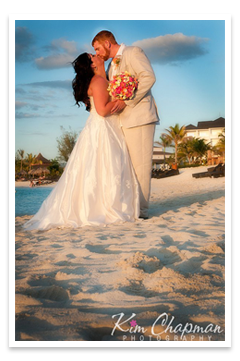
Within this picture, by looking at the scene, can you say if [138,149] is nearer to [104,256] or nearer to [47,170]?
[104,256]

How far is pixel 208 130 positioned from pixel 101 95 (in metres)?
46.4

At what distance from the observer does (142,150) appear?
5449 millimetres

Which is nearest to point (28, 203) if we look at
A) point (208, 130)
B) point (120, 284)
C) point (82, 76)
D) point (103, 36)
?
point (82, 76)

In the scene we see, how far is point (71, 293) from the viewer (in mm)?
2410

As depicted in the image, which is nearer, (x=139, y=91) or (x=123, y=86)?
(x=123, y=86)

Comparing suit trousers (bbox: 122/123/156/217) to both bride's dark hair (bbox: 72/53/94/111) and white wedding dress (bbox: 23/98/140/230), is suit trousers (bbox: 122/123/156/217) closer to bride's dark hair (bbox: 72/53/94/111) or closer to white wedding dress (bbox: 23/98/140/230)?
white wedding dress (bbox: 23/98/140/230)

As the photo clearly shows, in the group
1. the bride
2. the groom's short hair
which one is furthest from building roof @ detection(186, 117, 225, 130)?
the bride

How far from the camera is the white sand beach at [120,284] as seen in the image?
1.90 m

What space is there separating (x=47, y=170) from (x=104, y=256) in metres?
19.0

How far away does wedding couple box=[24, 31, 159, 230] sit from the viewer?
199 inches

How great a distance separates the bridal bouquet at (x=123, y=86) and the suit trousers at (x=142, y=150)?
2.01 feet

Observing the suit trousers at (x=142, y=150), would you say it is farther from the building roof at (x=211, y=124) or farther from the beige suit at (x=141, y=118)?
the building roof at (x=211, y=124)

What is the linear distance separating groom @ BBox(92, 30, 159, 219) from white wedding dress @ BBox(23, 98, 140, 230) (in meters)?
0.19

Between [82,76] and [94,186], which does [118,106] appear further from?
[94,186]
